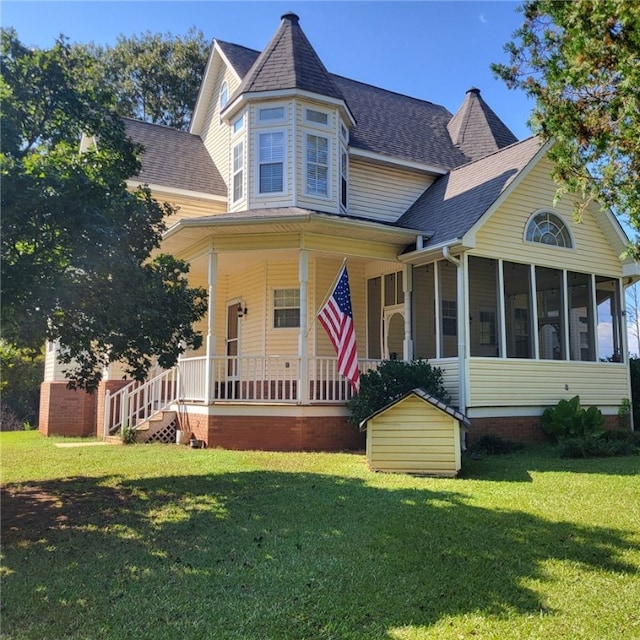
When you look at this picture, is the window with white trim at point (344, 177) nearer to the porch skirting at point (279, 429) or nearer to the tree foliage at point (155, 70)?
the porch skirting at point (279, 429)

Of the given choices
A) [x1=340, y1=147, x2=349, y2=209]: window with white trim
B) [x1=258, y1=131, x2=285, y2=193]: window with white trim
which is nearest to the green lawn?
[x1=258, y1=131, x2=285, y2=193]: window with white trim

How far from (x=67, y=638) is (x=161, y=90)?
103ft

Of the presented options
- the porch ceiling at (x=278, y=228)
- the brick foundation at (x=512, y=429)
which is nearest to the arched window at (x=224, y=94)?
the porch ceiling at (x=278, y=228)

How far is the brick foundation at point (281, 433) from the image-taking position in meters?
11.3

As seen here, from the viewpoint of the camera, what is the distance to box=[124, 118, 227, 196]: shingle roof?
15586mm

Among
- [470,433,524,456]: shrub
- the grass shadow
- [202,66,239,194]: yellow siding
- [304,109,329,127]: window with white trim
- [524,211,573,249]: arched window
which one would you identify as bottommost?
the grass shadow

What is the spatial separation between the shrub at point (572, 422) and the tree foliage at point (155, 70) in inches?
1014

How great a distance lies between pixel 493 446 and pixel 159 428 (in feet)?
24.0

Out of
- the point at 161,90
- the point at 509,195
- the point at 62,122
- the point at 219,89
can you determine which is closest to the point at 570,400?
the point at 509,195

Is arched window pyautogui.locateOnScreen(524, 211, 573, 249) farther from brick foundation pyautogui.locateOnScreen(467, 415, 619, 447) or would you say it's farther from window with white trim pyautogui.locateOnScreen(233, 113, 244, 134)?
window with white trim pyautogui.locateOnScreen(233, 113, 244, 134)

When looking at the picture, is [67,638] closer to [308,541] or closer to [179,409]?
[308,541]

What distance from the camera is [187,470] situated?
29.7 feet

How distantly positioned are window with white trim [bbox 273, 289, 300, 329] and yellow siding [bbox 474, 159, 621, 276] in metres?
4.80

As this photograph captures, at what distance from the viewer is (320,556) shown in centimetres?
507
